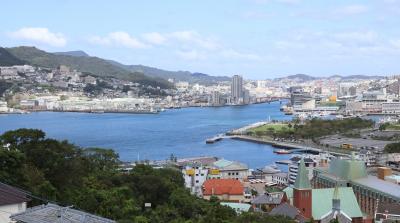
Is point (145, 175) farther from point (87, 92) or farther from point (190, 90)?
point (190, 90)

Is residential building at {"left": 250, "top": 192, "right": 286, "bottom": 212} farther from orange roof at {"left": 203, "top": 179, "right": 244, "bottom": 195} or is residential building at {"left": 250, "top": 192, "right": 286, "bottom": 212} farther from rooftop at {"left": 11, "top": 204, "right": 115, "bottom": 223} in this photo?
rooftop at {"left": 11, "top": 204, "right": 115, "bottom": 223}

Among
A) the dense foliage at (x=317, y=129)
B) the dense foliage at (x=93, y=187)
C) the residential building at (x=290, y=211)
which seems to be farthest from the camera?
the dense foliage at (x=317, y=129)

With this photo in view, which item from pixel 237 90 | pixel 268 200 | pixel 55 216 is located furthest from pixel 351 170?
pixel 237 90

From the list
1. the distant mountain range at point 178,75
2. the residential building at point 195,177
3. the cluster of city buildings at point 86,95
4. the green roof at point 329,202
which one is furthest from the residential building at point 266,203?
the distant mountain range at point 178,75

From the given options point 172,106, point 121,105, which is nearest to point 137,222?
point 121,105

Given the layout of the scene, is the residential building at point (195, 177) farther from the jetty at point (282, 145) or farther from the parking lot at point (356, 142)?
the parking lot at point (356, 142)
